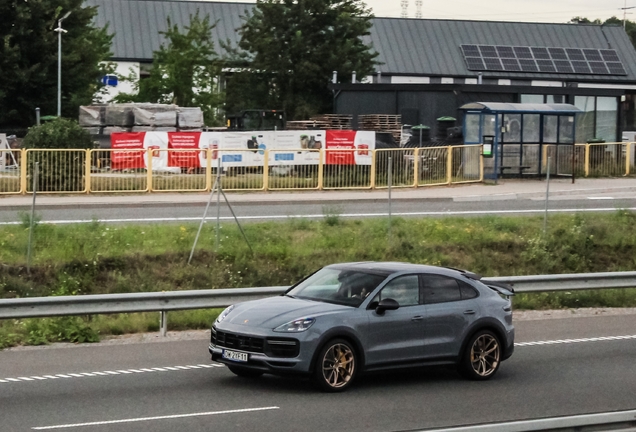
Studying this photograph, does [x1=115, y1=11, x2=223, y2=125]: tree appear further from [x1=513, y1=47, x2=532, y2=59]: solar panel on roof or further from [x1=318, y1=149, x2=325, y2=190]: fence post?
[x1=318, y1=149, x2=325, y2=190]: fence post

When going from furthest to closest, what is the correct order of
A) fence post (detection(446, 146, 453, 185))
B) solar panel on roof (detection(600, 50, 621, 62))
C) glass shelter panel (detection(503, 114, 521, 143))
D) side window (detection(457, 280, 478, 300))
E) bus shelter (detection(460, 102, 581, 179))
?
solar panel on roof (detection(600, 50, 621, 62)), glass shelter panel (detection(503, 114, 521, 143)), bus shelter (detection(460, 102, 581, 179)), fence post (detection(446, 146, 453, 185)), side window (detection(457, 280, 478, 300))

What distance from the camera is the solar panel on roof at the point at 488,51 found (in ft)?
253

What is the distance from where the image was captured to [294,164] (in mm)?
32969

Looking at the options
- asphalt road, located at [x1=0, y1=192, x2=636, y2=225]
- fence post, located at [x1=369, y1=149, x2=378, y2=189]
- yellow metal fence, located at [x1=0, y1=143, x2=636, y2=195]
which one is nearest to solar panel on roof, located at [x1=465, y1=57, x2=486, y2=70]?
yellow metal fence, located at [x1=0, y1=143, x2=636, y2=195]

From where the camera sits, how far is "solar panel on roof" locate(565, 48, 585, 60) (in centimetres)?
7681

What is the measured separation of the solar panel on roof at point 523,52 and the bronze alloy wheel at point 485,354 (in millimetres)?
65432

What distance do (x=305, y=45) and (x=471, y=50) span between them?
2287cm

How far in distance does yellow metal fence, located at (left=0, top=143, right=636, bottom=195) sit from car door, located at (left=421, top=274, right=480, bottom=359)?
58.0ft

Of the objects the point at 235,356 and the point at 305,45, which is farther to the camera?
the point at 305,45

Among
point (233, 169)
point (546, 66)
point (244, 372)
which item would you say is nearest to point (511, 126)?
point (233, 169)

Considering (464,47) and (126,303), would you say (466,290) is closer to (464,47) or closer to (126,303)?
(126,303)

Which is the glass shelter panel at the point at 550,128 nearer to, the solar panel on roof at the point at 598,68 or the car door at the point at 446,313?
the car door at the point at 446,313

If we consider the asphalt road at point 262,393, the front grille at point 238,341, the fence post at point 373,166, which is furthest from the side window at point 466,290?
the fence post at point 373,166

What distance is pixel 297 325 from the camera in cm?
1110
